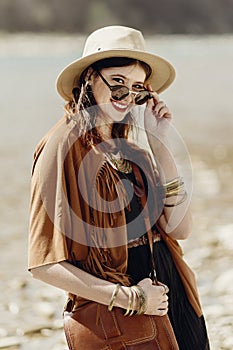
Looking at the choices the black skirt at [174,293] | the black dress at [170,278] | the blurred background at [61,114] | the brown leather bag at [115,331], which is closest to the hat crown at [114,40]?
the black dress at [170,278]

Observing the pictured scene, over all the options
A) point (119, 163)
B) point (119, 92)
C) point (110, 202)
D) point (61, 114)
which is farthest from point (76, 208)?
point (61, 114)

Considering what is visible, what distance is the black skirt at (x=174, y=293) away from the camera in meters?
2.47

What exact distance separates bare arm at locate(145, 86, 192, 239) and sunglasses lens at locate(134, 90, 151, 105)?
5 cm

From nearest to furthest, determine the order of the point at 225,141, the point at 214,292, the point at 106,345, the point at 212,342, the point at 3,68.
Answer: the point at 106,345 → the point at 212,342 → the point at 214,292 → the point at 225,141 → the point at 3,68

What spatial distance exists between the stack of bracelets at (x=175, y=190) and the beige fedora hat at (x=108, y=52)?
0.34 meters

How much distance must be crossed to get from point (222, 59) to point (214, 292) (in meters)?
10.6

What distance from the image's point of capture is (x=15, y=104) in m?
11.1

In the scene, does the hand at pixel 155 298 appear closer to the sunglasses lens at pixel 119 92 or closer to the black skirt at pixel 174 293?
the black skirt at pixel 174 293

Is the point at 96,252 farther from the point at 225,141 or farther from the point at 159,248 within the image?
the point at 225,141

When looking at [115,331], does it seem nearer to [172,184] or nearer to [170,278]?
[170,278]

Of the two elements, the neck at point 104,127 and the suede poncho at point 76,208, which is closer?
the suede poncho at point 76,208

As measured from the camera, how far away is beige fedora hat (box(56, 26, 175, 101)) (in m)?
2.42

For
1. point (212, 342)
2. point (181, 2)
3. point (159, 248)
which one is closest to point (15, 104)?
point (212, 342)

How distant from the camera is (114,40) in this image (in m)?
2.45
